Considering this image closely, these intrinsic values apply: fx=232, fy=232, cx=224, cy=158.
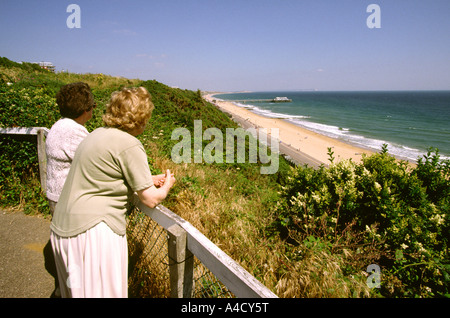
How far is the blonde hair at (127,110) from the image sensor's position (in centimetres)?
164

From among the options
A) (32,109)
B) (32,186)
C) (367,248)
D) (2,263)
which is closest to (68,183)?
(2,263)

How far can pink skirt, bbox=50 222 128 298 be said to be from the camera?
4.87 ft

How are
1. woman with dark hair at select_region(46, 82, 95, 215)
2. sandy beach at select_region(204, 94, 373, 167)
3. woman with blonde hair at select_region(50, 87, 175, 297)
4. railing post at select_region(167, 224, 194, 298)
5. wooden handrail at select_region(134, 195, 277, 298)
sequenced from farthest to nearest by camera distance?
sandy beach at select_region(204, 94, 373, 167), woman with dark hair at select_region(46, 82, 95, 215), railing post at select_region(167, 224, 194, 298), woman with blonde hair at select_region(50, 87, 175, 297), wooden handrail at select_region(134, 195, 277, 298)

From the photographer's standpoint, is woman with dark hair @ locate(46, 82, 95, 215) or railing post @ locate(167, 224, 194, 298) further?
woman with dark hair @ locate(46, 82, 95, 215)

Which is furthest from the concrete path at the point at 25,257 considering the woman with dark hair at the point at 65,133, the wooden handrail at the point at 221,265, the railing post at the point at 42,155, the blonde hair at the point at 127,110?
the blonde hair at the point at 127,110

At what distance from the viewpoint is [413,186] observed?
3188 mm

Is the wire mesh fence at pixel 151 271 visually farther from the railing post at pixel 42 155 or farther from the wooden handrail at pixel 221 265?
the railing post at pixel 42 155

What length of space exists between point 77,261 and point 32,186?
3532 mm

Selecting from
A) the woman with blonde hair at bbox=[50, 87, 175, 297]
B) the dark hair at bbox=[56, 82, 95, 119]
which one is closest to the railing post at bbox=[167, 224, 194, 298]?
the woman with blonde hair at bbox=[50, 87, 175, 297]

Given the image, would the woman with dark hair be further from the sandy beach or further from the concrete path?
the sandy beach

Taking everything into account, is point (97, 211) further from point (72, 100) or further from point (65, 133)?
point (72, 100)

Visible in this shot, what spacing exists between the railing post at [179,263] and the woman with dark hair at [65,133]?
1.25m

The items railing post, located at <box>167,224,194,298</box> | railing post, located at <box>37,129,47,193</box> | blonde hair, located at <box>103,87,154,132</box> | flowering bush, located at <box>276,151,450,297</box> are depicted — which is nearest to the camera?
blonde hair, located at <box>103,87,154,132</box>

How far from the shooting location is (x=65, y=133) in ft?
6.99
